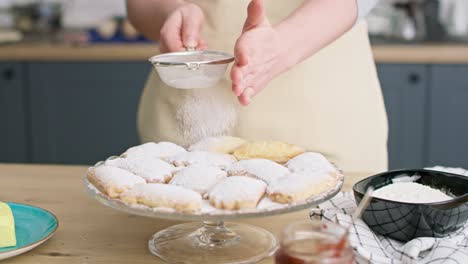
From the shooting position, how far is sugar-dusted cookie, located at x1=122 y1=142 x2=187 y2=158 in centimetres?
106

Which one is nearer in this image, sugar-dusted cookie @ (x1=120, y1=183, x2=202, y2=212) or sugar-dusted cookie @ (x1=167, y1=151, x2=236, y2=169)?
sugar-dusted cookie @ (x1=120, y1=183, x2=202, y2=212)

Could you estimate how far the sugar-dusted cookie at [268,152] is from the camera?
1.06 m

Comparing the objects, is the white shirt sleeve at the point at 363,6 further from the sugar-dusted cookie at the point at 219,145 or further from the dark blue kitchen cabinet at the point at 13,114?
the dark blue kitchen cabinet at the point at 13,114

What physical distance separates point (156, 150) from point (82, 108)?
1.81m

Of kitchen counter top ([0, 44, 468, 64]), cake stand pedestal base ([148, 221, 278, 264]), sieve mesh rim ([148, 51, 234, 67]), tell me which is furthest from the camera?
kitchen counter top ([0, 44, 468, 64])

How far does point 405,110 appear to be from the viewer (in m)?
2.66

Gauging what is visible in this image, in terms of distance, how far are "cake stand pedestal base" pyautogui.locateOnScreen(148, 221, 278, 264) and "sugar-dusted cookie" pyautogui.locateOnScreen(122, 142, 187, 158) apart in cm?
11

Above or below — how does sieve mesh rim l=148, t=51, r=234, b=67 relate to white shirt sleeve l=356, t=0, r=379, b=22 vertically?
below

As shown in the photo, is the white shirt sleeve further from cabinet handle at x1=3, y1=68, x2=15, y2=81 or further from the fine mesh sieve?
cabinet handle at x1=3, y1=68, x2=15, y2=81

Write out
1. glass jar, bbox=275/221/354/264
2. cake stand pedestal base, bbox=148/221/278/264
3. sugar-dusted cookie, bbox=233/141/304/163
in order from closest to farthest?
glass jar, bbox=275/221/354/264
cake stand pedestal base, bbox=148/221/278/264
sugar-dusted cookie, bbox=233/141/304/163

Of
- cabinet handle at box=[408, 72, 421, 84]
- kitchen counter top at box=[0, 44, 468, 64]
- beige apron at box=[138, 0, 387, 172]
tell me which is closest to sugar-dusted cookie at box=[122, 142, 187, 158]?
beige apron at box=[138, 0, 387, 172]

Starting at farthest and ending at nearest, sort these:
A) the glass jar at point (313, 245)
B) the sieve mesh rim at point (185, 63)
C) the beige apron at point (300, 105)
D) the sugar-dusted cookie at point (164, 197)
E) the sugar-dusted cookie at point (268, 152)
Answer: the beige apron at point (300, 105)
the sieve mesh rim at point (185, 63)
the sugar-dusted cookie at point (268, 152)
the sugar-dusted cookie at point (164, 197)
the glass jar at point (313, 245)

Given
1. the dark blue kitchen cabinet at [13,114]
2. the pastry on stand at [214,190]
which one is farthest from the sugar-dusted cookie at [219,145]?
the dark blue kitchen cabinet at [13,114]

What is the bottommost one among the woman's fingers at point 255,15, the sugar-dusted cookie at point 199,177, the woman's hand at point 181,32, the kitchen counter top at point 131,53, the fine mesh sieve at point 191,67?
the sugar-dusted cookie at point 199,177
